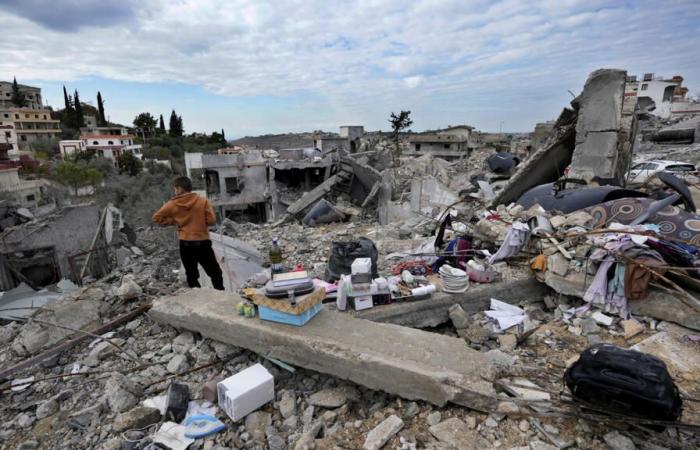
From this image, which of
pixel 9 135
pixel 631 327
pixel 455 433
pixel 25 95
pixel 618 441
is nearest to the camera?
pixel 618 441

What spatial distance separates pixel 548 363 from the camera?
2.73m

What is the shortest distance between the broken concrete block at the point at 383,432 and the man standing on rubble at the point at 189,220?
2.70 m

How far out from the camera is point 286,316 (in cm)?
280

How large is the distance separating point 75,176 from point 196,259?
29.5m

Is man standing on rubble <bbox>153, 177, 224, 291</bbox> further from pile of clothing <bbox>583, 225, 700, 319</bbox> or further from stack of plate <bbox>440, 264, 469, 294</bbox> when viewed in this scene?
pile of clothing <bbox>583, 225, 700, 319</bbox>

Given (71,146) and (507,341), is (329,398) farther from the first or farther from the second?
(71,146)

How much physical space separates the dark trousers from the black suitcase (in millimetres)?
3432

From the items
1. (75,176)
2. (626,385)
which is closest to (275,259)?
(626,385)

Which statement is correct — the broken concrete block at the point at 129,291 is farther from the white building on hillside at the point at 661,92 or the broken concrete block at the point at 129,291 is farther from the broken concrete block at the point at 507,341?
the white building on hillside at the point at 661,92

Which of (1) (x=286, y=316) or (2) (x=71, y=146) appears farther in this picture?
(2) (x=71, y=146)

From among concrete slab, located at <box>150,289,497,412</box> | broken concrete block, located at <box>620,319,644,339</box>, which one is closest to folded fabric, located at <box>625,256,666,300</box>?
broken concrete block, located at <box>620,319,644,339</box>

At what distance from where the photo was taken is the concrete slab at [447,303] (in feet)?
10.8

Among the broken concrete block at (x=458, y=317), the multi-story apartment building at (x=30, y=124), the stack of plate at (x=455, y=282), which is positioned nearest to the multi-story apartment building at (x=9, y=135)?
the multi-story apartment building at (x=30, y=124)

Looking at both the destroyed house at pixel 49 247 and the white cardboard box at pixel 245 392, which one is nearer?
the white cardboard box at pixel 245 392
